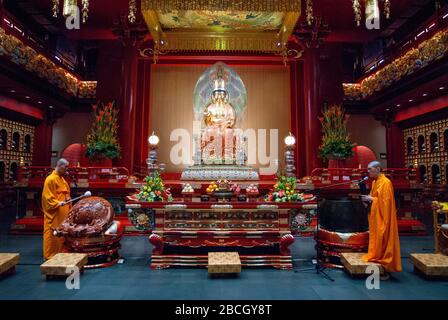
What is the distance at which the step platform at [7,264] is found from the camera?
Answer: 3077mm

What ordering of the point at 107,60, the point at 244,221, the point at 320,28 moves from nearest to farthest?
the point at 244,221
the point at 320,28
the point at 107,60

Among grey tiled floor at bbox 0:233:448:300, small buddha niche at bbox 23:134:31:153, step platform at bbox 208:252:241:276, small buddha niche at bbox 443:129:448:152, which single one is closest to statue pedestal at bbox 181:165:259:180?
grey tiled floor at bbox 0:233:448:300

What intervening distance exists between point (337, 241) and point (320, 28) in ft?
19.7

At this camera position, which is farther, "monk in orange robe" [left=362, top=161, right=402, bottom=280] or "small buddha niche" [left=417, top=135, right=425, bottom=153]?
"small buddha niche" [left=417, top=135, right=425, bottom=153]

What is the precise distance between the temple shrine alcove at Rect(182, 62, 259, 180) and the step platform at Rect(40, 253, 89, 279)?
11.5ft

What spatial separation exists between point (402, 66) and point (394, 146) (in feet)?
10.8

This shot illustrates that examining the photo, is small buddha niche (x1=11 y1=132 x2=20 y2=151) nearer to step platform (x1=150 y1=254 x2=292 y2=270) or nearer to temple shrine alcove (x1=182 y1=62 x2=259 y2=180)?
temple shrine alcove (x1=182 y1=62 x2=259 y2=180)

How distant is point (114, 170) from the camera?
6012 millimetres

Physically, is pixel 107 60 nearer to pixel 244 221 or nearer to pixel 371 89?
pixel 244 221

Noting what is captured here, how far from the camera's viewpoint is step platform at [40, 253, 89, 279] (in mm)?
3031

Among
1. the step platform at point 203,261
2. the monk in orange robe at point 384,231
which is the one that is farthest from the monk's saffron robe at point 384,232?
the step platform at point 203,261

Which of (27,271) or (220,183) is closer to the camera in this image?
(27,271)

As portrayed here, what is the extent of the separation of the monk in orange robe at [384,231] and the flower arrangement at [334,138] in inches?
130
